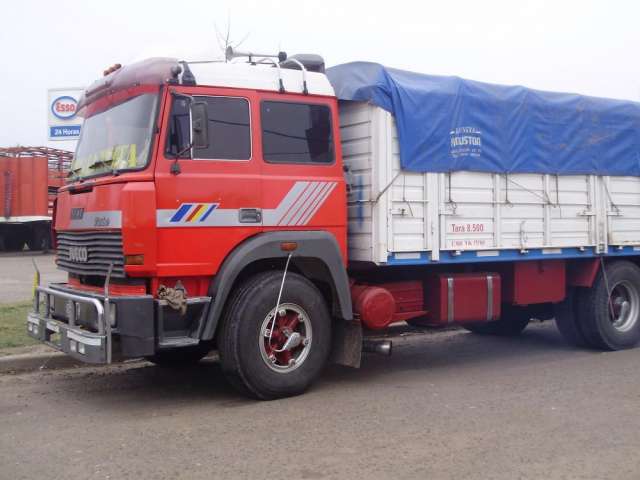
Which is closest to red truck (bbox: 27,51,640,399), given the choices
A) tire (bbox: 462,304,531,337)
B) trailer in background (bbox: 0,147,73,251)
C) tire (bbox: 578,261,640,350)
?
tire (bbox: 578,261,640,350)

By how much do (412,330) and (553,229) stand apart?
2782mm

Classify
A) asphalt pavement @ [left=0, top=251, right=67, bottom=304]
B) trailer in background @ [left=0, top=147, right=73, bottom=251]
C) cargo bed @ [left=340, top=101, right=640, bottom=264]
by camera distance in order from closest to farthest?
cargo bed @ [left=340, top=101, right=640, bottom=264] → asphalt pavement @ [left=0, top=251, right=67, bottom=304] → trailer in background @ [left=0, top=147, right=73, bottom=251]

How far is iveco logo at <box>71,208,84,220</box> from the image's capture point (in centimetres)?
655

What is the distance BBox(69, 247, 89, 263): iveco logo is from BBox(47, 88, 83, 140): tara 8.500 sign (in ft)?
35.7

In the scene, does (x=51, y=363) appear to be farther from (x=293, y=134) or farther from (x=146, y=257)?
(x=293, y=134)

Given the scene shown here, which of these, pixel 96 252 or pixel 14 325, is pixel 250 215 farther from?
pixel 14 325

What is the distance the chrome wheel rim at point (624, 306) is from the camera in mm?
9438

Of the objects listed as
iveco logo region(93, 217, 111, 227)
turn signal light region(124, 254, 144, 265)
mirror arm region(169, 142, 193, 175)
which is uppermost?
mirror arm region(169, 142, 193, 175)

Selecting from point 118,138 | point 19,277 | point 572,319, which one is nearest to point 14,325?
point 118,138

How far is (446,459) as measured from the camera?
15.9 feet

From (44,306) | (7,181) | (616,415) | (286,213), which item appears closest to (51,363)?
(44,306)

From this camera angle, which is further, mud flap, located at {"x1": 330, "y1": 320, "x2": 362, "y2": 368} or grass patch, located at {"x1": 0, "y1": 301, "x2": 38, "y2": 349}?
grass patch, located at {"x1": 0, "y1": 301, "x2": 38, "y2": 349}

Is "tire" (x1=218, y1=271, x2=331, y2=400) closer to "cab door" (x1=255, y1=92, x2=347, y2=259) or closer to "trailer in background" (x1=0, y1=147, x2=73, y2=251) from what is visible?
"cab door" (x1=255, y1=92, x2=347, y2=259)

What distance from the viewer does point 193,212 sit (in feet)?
20.3
